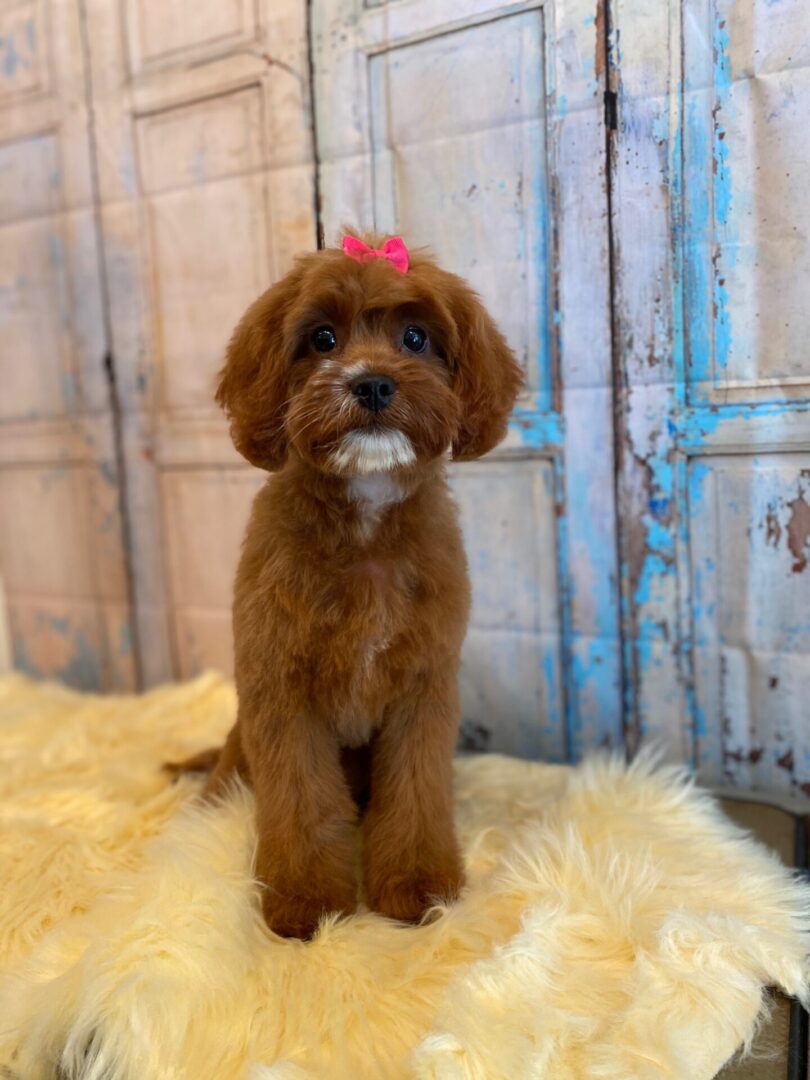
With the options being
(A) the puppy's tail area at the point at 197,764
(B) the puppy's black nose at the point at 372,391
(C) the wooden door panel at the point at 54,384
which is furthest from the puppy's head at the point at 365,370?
(C) the wooden door panel at the point at 54,384

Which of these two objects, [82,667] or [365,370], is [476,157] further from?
[82,667]

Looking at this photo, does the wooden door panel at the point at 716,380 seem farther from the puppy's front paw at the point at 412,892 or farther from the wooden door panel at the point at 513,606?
the puppy's front paw at the point at 412,892

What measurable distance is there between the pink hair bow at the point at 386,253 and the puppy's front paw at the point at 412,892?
100 cm

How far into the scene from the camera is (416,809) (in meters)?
1.43

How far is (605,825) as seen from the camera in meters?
1.57

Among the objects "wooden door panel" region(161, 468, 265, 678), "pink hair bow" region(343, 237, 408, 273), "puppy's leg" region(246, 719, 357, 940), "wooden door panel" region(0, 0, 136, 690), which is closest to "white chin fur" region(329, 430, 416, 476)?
"pink hair bow" region(343, 237, 408, 273)

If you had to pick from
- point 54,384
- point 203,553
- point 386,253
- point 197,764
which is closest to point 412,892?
point 197,764

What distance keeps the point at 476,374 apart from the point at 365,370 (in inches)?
9.0

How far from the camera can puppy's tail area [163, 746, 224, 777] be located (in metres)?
1.92

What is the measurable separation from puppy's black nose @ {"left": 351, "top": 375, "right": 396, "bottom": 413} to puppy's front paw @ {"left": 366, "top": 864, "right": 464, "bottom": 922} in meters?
0.78

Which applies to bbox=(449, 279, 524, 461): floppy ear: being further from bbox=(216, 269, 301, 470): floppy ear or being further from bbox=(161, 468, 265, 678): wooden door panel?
bbox=(161, 468, 265, 678): wooden door panel

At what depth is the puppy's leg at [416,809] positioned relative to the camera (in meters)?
1.42

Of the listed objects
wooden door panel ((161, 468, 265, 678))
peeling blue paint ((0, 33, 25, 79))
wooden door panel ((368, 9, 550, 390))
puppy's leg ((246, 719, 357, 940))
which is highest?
peeling blue paint ((0, 33, 25, 79))

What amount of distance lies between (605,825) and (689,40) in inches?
58.4
